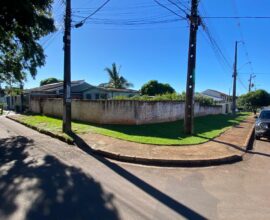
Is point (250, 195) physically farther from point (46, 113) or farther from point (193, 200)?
point (46, 113)

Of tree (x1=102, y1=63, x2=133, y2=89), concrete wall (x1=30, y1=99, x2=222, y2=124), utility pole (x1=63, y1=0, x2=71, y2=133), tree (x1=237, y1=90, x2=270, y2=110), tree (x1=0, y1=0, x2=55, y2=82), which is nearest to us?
tree (x1=0, y1=0, x2=55, y2=82)

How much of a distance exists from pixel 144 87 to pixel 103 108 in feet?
114

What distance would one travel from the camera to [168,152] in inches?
326

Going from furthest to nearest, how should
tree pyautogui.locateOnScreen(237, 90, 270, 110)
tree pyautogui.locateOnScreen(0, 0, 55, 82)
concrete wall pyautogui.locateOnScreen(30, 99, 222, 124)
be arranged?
tree pyautogui.locateOnScreen(237, 90, 270, 110)
concrete wall pyautogui.locateOnScreen(30, 99, 222, 124)
tree pyautogui.locateOnScreen(0, 0, 55, 82)

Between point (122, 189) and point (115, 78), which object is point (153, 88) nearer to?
point (115, 78)

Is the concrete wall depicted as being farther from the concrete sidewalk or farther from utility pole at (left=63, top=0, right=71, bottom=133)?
the concrete sidewalk

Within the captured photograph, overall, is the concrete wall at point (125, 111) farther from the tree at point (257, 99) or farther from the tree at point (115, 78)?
the tree at point (257, 99)

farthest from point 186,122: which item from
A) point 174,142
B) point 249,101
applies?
point 249,101

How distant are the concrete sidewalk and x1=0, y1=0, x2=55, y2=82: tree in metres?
5.83

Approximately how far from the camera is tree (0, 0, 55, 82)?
33.1 ft

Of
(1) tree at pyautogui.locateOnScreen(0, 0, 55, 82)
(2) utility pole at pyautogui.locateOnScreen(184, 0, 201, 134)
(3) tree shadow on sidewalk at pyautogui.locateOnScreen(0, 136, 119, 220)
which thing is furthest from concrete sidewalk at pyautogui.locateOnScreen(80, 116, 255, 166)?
(1) tree at pyautogui.locateOnScreen(0, 0, 55, 82)

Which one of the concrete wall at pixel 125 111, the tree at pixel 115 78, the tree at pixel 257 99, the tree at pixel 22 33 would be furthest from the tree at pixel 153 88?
the tree at pixel 22 33

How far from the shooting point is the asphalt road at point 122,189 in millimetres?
4078

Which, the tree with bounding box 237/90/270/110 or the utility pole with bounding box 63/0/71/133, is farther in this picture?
the tree with bounding box 237/90/270/110
